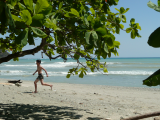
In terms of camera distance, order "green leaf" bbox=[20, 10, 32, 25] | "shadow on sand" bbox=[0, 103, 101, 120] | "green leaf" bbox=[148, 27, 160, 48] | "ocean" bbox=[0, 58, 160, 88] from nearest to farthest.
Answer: "green leaf" bbox=[148, 27, 160, 48]
"green leaf" bbox=[20, 10, 32, 25]
"shadow on sand" bbox=[0, 103, 101, 120]
"ocean" bbox=[0, 58, 160, 88]

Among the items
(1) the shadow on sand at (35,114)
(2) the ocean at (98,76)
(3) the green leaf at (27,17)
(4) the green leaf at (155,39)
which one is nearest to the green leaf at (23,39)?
(3) the green leaf at (27,17)

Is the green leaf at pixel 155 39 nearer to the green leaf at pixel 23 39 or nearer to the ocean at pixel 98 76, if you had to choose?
the green leaf at pixel 23 39

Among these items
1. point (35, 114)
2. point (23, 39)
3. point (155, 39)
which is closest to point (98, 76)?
point (35, 114)

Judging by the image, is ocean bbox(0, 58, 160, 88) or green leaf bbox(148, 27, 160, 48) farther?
ocean bbox(0, 58, 160, 88)

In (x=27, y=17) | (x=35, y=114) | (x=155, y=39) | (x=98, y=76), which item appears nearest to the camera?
(x=155, y=39)

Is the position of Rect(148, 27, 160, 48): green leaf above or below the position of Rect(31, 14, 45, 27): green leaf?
below

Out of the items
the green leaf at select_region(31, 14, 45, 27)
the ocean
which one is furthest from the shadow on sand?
the green leaf at select_region(31, 14, 45, 27)

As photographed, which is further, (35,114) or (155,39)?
(35,114)

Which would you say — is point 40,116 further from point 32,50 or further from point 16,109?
point 32,50

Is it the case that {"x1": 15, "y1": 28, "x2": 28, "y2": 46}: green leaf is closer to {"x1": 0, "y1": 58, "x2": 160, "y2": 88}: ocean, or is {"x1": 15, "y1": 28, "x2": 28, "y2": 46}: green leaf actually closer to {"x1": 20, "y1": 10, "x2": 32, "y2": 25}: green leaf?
{"x1": 20, "y1": 10, "x2": 32, "y2": 25}: green leaf

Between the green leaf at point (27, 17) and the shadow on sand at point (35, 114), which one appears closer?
the green leaf at point (27, 17)

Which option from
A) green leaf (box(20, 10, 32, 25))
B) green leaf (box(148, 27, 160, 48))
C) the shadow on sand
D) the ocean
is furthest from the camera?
the ocean

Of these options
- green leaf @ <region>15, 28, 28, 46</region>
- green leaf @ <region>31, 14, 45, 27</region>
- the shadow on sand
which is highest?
green leaf @ <region>31, 14, 45, 27</region>

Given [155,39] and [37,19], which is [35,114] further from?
[155,39]
